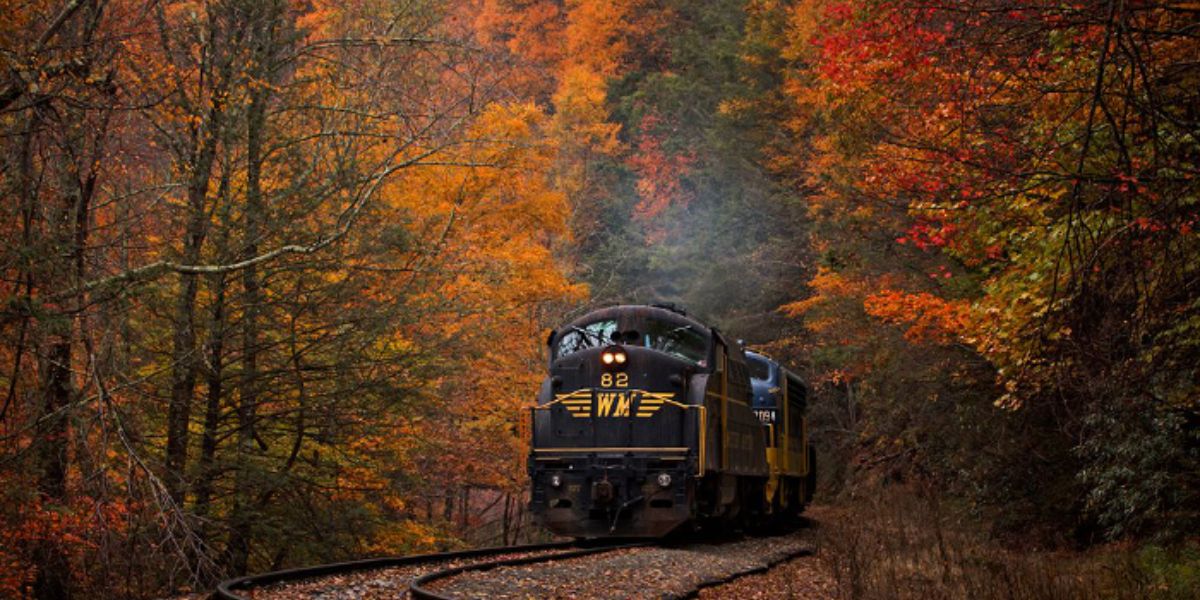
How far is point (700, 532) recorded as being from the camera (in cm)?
1741

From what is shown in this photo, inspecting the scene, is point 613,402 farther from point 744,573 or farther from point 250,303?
point 250,303

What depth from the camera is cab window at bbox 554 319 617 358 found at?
15.7 metres

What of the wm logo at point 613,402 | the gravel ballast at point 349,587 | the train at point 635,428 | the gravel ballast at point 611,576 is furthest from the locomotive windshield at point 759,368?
the gravel ballast at point 349,587

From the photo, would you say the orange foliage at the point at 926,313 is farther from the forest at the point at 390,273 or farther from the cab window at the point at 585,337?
the cab window at the point at 585,337

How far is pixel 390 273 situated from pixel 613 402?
11.3 ft

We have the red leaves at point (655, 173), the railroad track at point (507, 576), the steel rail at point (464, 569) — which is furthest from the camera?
the red leaves at point (655, 173)

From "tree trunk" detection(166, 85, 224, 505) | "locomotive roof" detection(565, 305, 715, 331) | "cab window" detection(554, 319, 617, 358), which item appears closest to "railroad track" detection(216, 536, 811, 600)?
"tree trunk" detection(166, 85, 224, 505)

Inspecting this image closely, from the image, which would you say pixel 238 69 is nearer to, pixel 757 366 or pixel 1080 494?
pixel 757 366

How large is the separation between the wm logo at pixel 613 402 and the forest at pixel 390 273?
1.60m

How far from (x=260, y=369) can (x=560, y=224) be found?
1363 cm

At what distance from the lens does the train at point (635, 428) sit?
1429 centimetres

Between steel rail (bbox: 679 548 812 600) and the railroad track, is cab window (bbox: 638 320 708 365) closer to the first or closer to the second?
steel rail (bbox: 679 548 812 600)

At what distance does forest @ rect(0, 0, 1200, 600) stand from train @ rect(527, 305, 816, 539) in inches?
60.3

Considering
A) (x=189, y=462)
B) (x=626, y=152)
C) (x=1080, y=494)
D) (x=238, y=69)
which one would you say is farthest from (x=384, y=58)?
(x=626, y=152)
